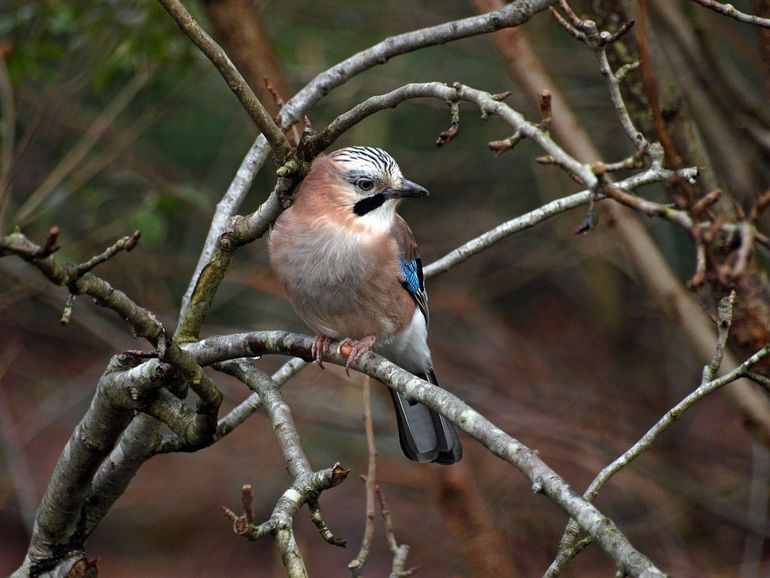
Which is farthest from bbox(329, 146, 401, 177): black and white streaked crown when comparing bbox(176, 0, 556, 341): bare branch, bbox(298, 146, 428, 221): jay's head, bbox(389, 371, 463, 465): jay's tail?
bbox(389, 371, 463, 465): jay's tail

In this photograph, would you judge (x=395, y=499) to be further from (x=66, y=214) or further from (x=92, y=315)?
(x=66, y=214)

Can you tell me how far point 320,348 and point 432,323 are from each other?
18.9 feet

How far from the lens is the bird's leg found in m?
3.44

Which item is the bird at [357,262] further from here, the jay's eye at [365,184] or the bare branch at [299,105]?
the bare branch at [299,105]

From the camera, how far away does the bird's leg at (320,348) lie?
11.3 feet

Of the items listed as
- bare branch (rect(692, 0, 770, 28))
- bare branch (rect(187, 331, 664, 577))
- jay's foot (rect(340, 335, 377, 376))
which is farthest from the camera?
jay's foot (rect(340, 335, 377, 376))

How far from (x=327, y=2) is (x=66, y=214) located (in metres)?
2.90

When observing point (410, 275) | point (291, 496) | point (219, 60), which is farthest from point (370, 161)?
point (291, 496)

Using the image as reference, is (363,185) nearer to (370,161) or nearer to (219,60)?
(370,161)

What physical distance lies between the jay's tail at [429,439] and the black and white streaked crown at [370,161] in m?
1.02

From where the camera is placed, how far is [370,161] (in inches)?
174

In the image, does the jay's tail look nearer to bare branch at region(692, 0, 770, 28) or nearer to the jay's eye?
the jay's eye

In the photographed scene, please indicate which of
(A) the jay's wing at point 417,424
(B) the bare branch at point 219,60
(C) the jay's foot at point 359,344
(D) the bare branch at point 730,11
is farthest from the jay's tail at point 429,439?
(D) the bare branch at point 730,11

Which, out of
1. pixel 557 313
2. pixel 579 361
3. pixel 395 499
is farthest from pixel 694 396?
pixel 557 313
